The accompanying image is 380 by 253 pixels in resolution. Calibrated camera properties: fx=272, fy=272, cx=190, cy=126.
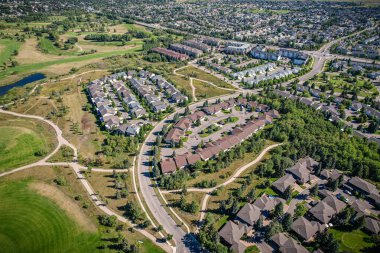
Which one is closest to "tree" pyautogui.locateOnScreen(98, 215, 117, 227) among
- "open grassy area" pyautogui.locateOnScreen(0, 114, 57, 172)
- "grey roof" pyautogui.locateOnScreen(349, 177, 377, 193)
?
"open grassy area" pyautogui.locateOnScreen(0, 114, 57, 172)

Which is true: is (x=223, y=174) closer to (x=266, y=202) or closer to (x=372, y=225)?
(x=266, y=202)

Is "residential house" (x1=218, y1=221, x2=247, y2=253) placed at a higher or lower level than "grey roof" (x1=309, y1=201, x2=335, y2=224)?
lower

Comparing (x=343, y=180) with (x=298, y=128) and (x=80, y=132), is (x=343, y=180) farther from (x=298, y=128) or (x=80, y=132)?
(x=80, y=132)

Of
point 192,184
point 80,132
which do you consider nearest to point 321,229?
point 192,184

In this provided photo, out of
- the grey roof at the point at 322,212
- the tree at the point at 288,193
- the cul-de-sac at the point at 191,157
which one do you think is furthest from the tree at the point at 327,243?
the tree at the point at 288,193

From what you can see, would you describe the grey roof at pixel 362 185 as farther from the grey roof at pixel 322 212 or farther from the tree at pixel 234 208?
the tree at pixel 234 208

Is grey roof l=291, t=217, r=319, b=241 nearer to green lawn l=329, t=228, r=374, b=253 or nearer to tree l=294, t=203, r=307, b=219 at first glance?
tree l=294, t=203, r=307, b=219
